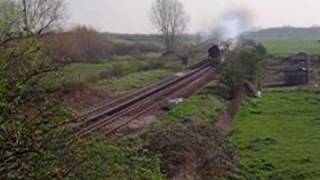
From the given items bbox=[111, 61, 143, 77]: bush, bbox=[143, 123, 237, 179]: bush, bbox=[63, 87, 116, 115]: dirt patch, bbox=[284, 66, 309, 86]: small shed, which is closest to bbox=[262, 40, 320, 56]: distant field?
bbox=[284, 66, 309, 86]: small shed

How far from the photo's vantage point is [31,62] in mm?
9578

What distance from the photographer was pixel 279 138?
29.6 meters

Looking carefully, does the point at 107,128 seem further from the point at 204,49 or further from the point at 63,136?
the point at 204,49

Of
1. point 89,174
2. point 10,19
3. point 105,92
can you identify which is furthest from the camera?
point 105,92

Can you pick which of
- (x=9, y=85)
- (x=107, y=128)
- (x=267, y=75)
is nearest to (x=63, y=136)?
(x=9, y=85)

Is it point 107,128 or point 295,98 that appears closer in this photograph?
point 107,128

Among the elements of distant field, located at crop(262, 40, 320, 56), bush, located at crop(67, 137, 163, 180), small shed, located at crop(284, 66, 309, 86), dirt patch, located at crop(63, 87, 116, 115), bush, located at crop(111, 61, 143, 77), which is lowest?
distant field, located at crop(262, 40, 320, 56)

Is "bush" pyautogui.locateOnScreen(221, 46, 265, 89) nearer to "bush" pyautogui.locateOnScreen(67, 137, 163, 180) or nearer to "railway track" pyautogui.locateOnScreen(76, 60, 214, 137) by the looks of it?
"railway track" pyautogui.locateOnScreen(76, 60, 214, 137)

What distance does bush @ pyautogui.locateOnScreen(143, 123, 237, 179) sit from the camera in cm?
2114

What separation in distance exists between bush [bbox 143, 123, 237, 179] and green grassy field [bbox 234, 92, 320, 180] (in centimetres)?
97

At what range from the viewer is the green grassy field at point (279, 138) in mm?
23172

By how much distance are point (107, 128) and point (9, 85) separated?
17401mm

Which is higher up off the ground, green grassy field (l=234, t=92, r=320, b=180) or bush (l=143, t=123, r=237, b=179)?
bush (l=143, t=123, r=237, b=179)

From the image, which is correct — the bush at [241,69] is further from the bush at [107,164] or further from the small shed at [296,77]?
the bush at [107,164]
